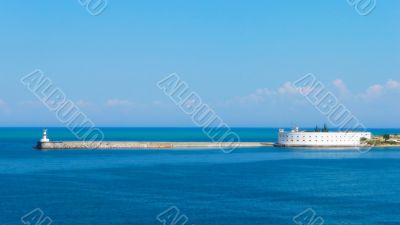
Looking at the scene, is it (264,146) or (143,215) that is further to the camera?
(264,146)

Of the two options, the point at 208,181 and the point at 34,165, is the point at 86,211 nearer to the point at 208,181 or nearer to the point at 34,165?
the point at 208,181

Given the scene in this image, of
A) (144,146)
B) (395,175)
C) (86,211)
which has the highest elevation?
(144,146)

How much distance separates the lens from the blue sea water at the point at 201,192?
32656mm

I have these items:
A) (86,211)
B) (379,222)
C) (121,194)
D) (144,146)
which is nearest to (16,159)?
(144,146)

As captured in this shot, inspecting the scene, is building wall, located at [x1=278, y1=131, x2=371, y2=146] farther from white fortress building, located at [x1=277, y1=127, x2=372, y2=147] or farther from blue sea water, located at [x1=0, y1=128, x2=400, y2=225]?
blue sea water, located at [x1=0, y1=128, x2=400, y2=225]

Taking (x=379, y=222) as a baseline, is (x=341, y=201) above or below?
above

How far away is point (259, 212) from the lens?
110ft

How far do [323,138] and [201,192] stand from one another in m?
61.5

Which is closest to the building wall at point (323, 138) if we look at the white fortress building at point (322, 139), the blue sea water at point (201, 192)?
the white fortress building at point (322, 139)

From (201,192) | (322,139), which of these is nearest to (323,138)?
(322,139)

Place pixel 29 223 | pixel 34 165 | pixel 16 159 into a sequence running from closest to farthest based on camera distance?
1. pixel 29 223
2. pixel 34 165
3. pixel 16 159

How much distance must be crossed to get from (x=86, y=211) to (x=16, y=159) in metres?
44.3

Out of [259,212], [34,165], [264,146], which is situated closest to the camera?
[259,212]

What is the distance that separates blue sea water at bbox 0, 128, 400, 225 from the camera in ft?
107
